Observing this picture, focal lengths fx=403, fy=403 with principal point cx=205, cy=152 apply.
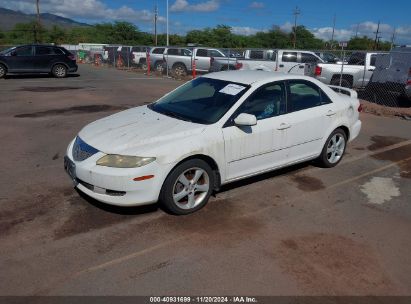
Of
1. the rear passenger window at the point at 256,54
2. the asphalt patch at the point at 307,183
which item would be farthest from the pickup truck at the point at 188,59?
the asphalt patch at the point at 307,183

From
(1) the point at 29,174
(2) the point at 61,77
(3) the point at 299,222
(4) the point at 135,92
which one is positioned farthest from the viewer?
(2) the point at 61,77

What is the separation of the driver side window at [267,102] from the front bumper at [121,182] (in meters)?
1.42

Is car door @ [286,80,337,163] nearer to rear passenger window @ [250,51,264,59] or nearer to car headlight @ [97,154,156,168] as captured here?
car headlight @ [97,154,156,168]

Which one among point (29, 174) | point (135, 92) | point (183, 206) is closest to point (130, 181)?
point (183, 206)

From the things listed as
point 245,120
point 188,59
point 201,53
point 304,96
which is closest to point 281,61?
point 201,53

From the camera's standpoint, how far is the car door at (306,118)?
5406mm

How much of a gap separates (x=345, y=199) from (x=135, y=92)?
11.3m

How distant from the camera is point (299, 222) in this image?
176 inches

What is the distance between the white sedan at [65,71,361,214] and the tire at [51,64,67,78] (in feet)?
52.4

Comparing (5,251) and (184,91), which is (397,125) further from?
(5,251)

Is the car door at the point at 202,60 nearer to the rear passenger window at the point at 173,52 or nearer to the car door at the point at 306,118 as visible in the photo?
the rear passenger window at the point at 173,52

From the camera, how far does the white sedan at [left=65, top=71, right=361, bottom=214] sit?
4176 mm

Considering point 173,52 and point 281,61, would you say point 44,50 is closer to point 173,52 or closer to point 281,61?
point 173,52

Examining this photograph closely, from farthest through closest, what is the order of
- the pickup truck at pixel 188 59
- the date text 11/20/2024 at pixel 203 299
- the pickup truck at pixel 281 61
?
1. the pickup truck at pixel 188 59
2. the pickup truck at pixel 281 61
3. the date text 11/20/2024 at pixel 203 299
